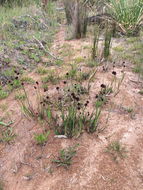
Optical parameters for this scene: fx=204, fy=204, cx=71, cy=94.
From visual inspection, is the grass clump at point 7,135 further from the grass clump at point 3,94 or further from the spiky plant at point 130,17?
the spiky plant at point 130,17

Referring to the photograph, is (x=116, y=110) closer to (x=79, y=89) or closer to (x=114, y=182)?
(x=79, y=89)

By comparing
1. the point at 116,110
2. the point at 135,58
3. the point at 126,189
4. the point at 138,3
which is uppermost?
the point at 138,3

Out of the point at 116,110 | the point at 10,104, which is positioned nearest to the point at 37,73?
the point at 10,104

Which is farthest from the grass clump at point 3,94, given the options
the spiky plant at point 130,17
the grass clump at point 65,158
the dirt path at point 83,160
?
the spiky plant at point 130,17

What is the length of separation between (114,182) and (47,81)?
1.89m

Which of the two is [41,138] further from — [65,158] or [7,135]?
[7,135]

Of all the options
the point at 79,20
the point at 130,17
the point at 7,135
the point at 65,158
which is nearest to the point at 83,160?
the point at 65,158

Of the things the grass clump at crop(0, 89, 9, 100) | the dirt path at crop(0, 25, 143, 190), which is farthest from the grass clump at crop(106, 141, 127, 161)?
the grass clump at crop(0, 89, 9, 100)

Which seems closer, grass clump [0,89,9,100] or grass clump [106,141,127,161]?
grass clump [106,141,127,161]

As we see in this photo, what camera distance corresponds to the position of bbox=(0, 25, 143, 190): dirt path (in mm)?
1740

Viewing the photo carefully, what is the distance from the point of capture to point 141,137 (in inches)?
85.0

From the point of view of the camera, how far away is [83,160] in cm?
191

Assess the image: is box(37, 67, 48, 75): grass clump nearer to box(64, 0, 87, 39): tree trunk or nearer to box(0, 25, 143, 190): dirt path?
box(0, 25, 143, 190): dirt path

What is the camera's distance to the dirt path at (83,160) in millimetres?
1740
